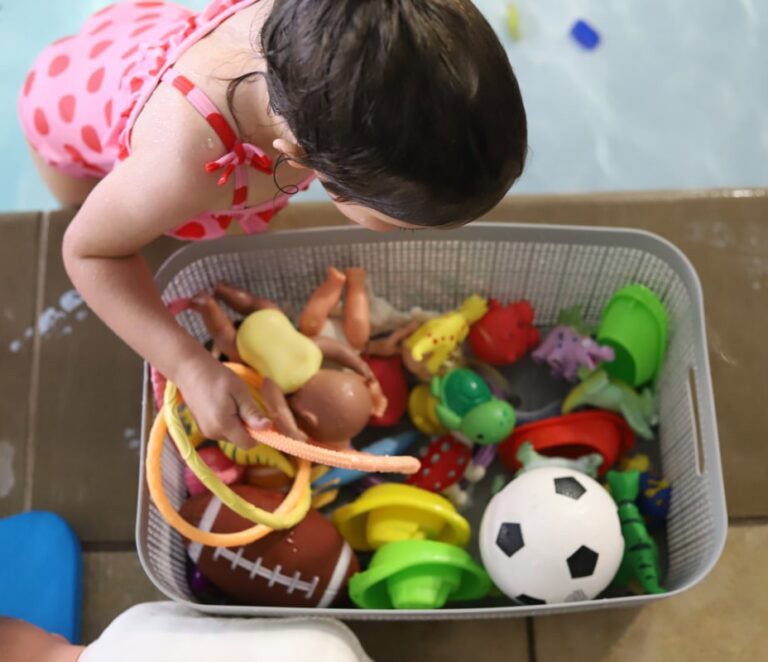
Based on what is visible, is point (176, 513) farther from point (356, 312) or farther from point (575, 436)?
point (575, 436)

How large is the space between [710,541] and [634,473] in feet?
0.36

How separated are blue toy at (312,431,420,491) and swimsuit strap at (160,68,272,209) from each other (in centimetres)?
35

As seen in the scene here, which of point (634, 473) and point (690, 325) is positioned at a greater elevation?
point (690, 325)

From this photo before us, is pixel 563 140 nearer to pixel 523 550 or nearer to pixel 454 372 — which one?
pixel 454 372

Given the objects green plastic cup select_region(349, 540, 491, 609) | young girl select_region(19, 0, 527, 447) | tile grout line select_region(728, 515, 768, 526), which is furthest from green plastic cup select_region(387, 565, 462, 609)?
tile grout line select_region(728, 515, 768, 526)

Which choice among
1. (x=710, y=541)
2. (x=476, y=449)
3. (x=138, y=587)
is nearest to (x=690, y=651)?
(x=710, y=541)

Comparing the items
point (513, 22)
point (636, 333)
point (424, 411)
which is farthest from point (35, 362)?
point (513, 22)

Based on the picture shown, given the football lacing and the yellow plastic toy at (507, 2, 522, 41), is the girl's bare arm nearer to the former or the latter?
the football lacing

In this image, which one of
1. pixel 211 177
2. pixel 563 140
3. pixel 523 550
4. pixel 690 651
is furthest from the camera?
pixel 563 140

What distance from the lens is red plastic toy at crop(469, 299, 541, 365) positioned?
3.09 ft

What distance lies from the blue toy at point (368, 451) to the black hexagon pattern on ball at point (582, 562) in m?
0.24

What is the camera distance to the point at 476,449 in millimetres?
945

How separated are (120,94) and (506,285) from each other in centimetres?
46

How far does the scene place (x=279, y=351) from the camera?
2.78ft
